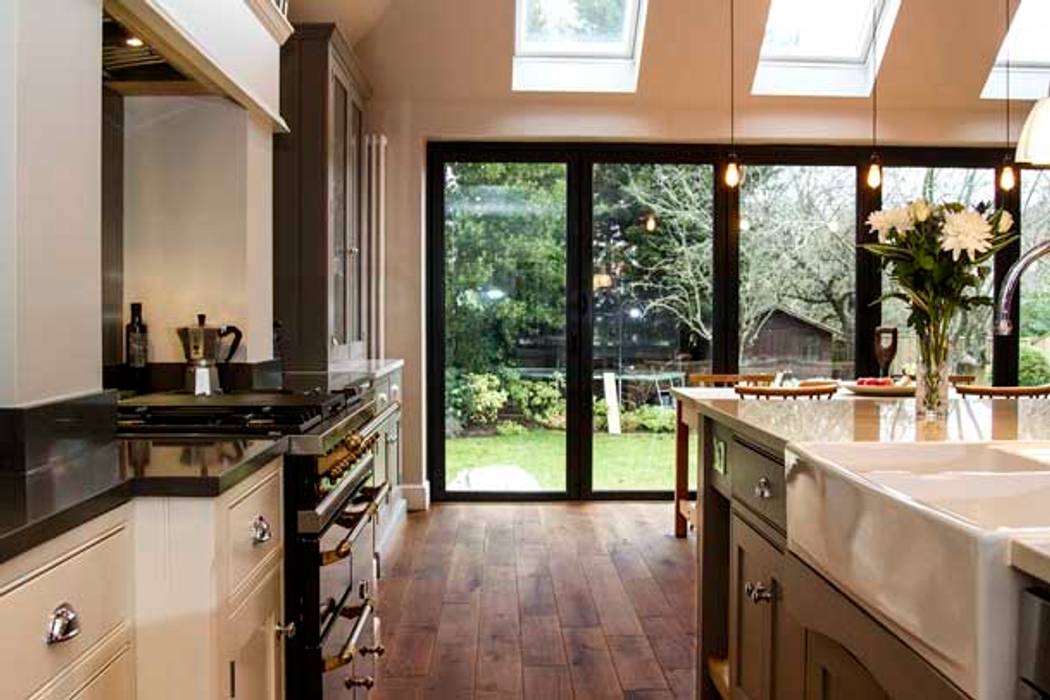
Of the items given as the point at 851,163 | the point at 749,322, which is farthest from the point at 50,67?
the point at 851,163

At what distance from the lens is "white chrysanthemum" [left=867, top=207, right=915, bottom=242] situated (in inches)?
85.5

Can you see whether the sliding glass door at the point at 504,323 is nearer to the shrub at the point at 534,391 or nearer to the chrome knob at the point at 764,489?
the shrub at the point at 534,391

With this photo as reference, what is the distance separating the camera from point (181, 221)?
283 cm

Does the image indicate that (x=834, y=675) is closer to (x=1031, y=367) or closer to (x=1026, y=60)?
(x=1031, y=367)

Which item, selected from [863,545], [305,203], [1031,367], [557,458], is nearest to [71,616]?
[863,545]

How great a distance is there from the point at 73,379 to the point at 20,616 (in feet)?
2.01

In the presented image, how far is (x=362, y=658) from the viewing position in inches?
94.1

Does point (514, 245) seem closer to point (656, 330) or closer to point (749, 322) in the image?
point (656, 330)

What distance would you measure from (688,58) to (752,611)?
145 inches

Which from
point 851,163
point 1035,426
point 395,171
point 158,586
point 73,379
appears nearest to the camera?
point 158,586

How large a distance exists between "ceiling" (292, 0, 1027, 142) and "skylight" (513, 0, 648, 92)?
9 centimetres

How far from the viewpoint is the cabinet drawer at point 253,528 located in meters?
1.51

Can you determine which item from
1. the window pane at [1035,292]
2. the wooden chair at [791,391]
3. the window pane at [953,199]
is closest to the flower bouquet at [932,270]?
the wooden chair at [791,391]

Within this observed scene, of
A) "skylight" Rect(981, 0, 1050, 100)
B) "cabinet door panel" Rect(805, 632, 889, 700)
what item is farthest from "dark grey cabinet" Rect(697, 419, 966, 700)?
"skylight" Rect(981, 0, 1050, 100)
